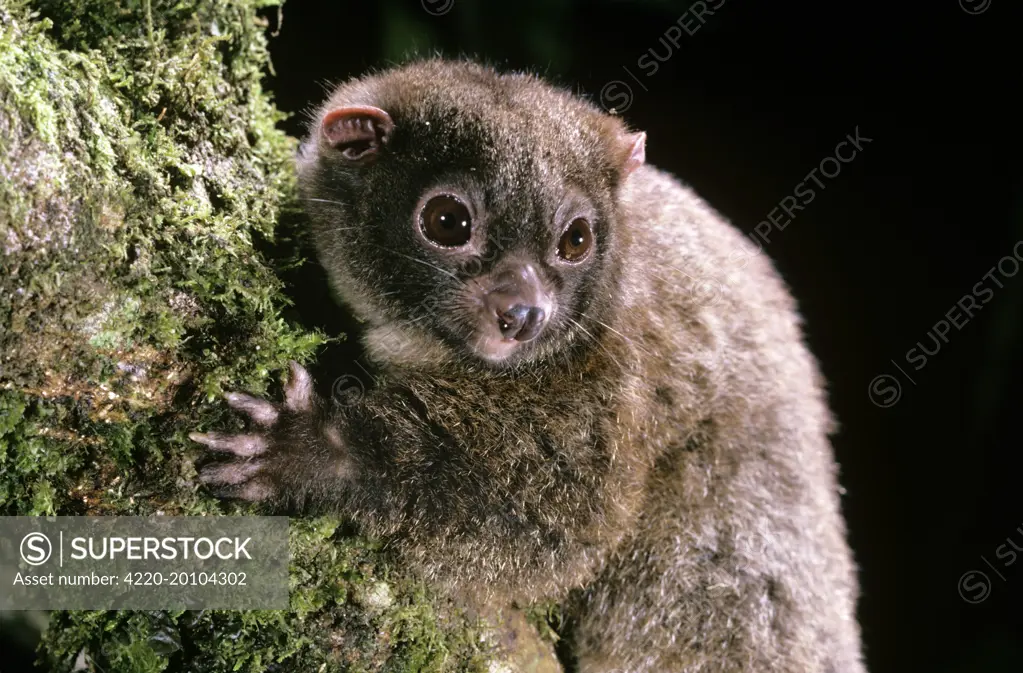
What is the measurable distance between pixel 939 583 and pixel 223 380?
680 cm

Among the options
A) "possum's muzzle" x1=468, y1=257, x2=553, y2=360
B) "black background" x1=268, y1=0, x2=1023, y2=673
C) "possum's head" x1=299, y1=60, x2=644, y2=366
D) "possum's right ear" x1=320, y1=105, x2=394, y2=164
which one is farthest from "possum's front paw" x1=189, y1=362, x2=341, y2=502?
"black background" x1=268, y1=0, x2=1023, y2=673

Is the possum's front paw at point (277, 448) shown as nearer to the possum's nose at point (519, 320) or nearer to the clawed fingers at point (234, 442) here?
the clawed fingers at point (234, 442)

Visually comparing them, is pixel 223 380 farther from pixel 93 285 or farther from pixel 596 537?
pixel 596 537

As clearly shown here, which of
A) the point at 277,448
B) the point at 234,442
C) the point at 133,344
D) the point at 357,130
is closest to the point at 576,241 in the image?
the point at 357,130

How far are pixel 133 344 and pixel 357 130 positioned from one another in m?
1.13

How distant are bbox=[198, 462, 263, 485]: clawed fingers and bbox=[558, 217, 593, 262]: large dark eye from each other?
1.29 metres

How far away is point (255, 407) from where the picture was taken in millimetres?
2230

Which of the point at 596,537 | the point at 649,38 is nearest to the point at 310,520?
the point at 596,537

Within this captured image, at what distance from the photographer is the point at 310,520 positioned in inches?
88.5

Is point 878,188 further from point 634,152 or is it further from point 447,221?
point 447,221

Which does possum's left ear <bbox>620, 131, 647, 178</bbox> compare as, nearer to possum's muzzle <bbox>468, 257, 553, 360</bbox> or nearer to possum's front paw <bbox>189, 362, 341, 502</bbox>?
possum's muzzle <bbox>468, 257, 553, 360</bbox>

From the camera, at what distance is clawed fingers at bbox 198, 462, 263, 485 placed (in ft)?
6.91

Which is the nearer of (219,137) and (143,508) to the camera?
(143,508)

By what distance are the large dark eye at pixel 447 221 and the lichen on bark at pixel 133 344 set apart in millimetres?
552
